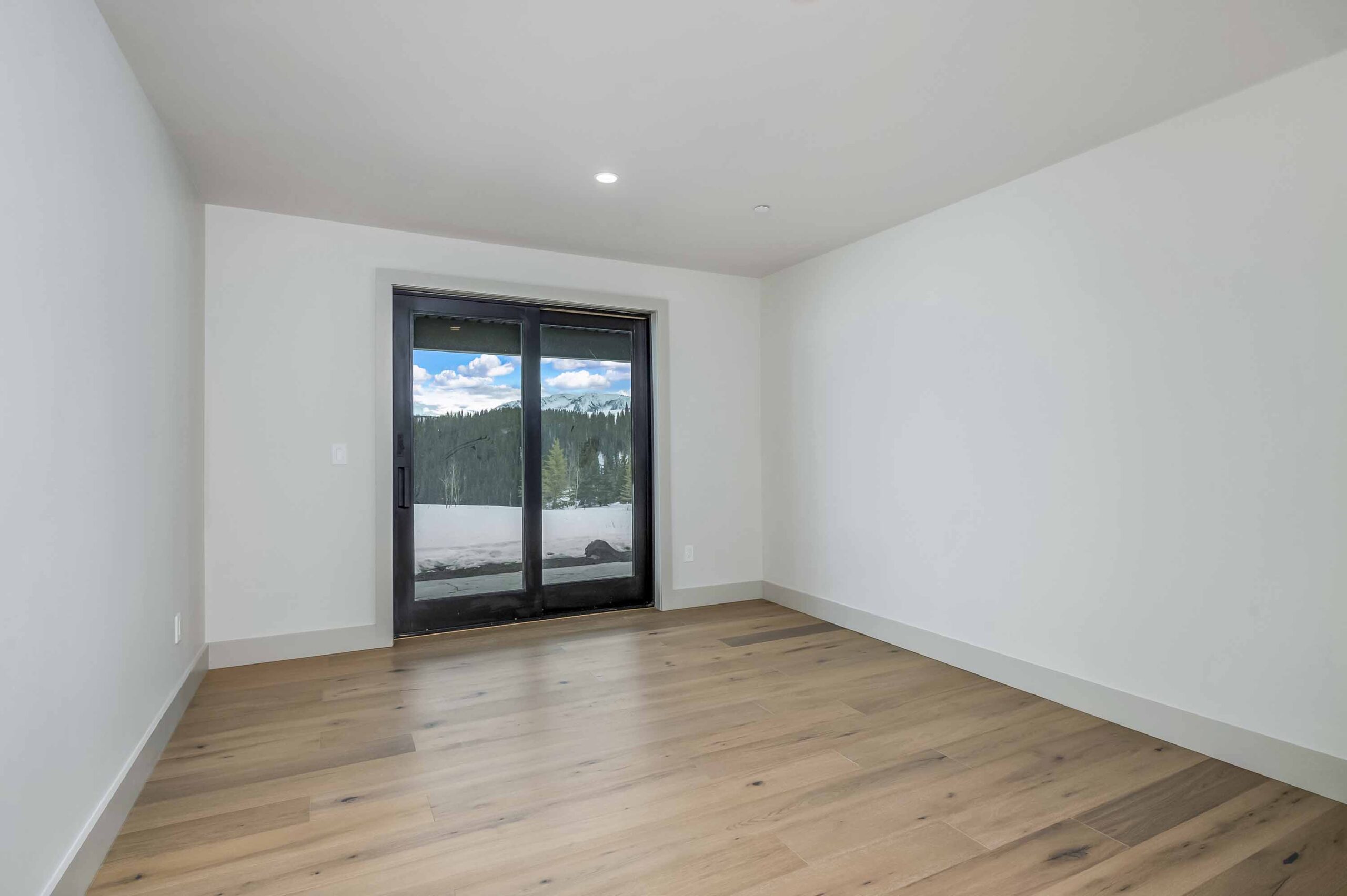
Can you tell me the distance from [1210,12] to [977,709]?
2745 mm

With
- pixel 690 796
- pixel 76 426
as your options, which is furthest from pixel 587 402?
pixel 76 426

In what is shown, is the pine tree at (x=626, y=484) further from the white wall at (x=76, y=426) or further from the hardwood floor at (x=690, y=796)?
the white wall at (x=76, y=426)

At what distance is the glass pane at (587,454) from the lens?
15.9 ft

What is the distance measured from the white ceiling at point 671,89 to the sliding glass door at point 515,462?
41.4 inches

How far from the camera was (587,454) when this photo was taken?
5004 mm

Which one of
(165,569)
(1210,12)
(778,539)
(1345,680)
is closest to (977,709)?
(1345,680)

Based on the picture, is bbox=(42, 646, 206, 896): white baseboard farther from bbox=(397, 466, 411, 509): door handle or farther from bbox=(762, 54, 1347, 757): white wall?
bbox=(762, 54, 1347, 757): white wall

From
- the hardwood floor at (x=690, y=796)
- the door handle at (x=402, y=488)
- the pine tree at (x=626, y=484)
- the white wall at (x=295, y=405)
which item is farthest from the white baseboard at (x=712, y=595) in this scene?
the white wall at (x=295, y=405)

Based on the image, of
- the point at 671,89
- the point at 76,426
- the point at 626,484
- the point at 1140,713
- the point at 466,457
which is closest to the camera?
the point at 76,426

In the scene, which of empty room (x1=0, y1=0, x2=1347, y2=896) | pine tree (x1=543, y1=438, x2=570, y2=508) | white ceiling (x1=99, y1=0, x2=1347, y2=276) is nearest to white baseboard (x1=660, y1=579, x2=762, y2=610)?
empty room (x1=0, y1=0, x2=1347, y2=896)

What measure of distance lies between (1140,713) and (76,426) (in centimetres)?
391

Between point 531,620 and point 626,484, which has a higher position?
point 626,484

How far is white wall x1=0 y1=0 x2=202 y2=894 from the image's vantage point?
4.99ft

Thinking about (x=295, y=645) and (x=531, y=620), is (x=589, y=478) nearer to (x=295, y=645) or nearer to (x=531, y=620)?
(x=531, y=620)
